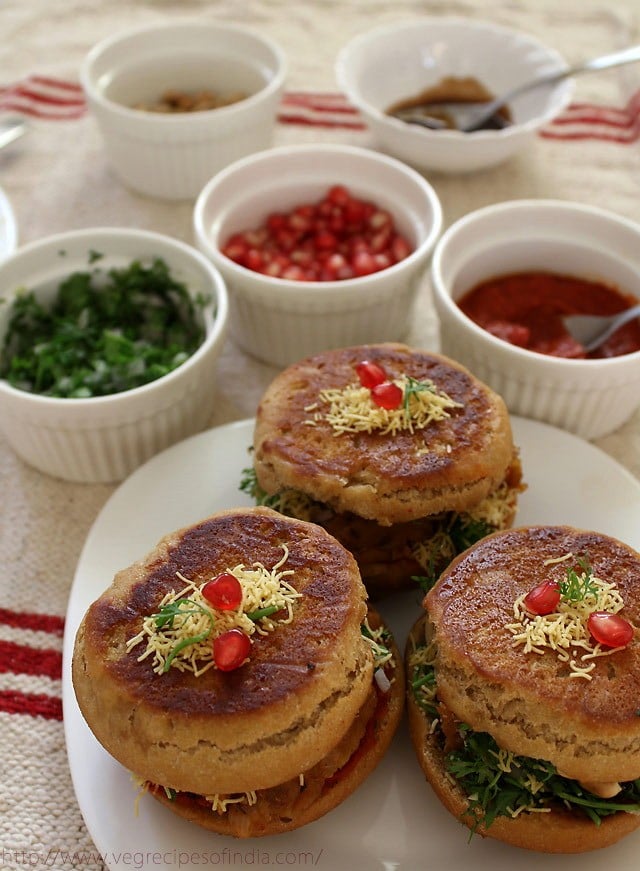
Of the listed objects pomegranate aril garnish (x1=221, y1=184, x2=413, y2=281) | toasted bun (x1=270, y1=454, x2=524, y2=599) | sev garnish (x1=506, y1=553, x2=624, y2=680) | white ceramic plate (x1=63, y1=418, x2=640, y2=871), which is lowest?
white ceramic plate (x1=63, y1=418, x2=640, y2=871)

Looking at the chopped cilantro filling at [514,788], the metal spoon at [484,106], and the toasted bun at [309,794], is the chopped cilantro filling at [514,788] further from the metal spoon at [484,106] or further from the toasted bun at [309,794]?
the metal spoon at [484,106]

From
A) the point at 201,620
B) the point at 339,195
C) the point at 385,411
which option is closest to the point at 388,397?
the point at 385,411

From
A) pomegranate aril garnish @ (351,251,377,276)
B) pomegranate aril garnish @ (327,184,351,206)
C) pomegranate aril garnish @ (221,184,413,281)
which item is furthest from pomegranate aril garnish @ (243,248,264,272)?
pomegranate aril garnish @ (327,184,351,206)

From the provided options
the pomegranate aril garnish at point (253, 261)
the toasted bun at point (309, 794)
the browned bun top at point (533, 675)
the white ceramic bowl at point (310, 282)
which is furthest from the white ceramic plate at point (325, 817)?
the pomegranate aril garnish at point (253, 261)

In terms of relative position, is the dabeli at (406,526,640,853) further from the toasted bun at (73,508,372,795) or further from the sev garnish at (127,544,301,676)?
the sev garnish at (127,544,301,676)

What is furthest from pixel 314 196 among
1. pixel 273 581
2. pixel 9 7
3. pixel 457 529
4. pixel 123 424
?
pixel 9 7

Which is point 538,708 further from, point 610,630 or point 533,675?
point 610,630
